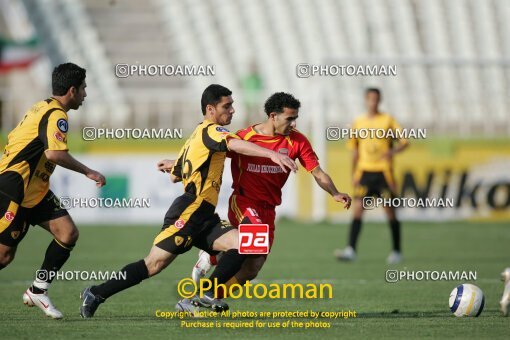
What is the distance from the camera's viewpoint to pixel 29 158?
9.03 metres

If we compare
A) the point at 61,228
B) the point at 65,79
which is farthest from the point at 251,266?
the point at 65,79

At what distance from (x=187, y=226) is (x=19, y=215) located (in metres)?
1.47

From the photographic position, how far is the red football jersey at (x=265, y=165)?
9.50 m

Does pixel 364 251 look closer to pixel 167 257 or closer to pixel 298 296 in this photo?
pixel 298 296

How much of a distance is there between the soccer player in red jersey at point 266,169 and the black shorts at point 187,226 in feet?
1.19

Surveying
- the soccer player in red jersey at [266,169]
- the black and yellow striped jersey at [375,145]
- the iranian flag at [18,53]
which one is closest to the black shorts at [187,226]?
the soccer player in red jersey at [266,169]

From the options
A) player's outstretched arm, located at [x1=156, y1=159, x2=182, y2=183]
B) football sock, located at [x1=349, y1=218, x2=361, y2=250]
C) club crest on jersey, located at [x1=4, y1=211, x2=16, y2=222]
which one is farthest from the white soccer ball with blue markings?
football sock, located at [x1=349, y1=218, x2=361, y2=250]

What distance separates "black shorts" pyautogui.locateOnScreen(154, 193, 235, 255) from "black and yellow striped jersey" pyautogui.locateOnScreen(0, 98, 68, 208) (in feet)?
3.80

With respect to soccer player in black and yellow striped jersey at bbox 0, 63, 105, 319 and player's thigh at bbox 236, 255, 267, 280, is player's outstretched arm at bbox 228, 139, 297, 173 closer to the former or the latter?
player's thigh at bbox 236, 255, 267, 280

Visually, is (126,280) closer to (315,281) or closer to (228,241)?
(228,241)

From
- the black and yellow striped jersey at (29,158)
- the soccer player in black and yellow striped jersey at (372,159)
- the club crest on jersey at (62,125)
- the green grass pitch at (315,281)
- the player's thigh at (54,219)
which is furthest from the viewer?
the soccer player in black and yellow striped jersey at (372,159)

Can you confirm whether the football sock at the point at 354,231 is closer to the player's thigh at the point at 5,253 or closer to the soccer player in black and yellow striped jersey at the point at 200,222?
the soccer player in black and yellow striped jersey at the point at 200,222

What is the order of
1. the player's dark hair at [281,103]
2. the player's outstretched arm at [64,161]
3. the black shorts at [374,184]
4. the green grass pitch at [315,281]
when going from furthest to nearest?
the black shorts at [374,184] < the player's dark hair at [281,103] < the player's outstretched arm at [64,161] < the green grass pitch at [315,281]

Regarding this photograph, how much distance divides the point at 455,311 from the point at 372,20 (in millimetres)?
20860
